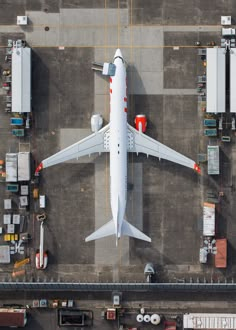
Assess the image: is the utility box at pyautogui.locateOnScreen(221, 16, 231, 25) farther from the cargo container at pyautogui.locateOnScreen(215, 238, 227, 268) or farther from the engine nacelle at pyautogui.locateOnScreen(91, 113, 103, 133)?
the cargo container at pyautogui.locateOnScreen(215, 238, 227, 268)

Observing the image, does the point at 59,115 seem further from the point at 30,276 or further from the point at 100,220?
the point at 30,276

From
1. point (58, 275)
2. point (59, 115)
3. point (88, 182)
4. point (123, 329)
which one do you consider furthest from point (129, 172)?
point (123, 329)

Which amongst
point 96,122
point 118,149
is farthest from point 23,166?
point 118,149

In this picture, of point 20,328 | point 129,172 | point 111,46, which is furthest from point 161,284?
point 111,46

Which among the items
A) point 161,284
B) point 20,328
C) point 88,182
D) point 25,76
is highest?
point 25,76

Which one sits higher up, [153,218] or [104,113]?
[104,113]

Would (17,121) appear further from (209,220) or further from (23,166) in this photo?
(209,220)

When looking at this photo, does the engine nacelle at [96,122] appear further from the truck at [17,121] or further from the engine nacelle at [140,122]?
the truck at [17,121]
